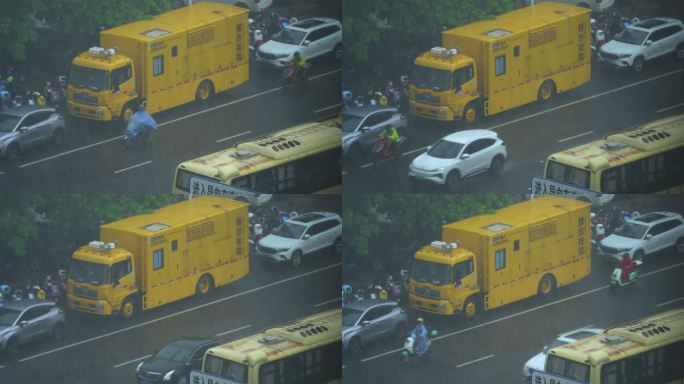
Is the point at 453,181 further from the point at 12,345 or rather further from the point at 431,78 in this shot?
the point at 12,345

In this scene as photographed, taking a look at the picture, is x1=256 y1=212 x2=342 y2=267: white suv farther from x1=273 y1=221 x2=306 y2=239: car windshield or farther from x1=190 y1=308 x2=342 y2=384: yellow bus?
x1=190 y1=308 x2=342 y2=384: yellow bus

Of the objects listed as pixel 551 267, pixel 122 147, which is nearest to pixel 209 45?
pixel 122 147

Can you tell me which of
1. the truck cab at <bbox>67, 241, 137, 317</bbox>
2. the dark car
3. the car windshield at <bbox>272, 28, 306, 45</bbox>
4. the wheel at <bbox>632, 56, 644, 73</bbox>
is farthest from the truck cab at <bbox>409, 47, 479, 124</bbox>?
the truck cab at <bbox>67, 241, 137, 317</bbox>

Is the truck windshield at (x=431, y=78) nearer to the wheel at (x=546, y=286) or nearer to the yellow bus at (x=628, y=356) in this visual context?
the wheel at (x=546, y=286)

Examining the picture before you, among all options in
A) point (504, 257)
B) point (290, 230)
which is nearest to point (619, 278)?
point (504, 257)

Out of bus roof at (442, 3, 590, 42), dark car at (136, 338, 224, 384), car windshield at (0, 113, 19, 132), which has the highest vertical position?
bus roof at (442, 3, 590, 42)

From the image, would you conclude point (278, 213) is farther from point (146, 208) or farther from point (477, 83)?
point (477, 83)

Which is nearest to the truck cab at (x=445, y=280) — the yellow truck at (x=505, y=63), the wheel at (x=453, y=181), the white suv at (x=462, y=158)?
the wheel at (x=453, y=181)
